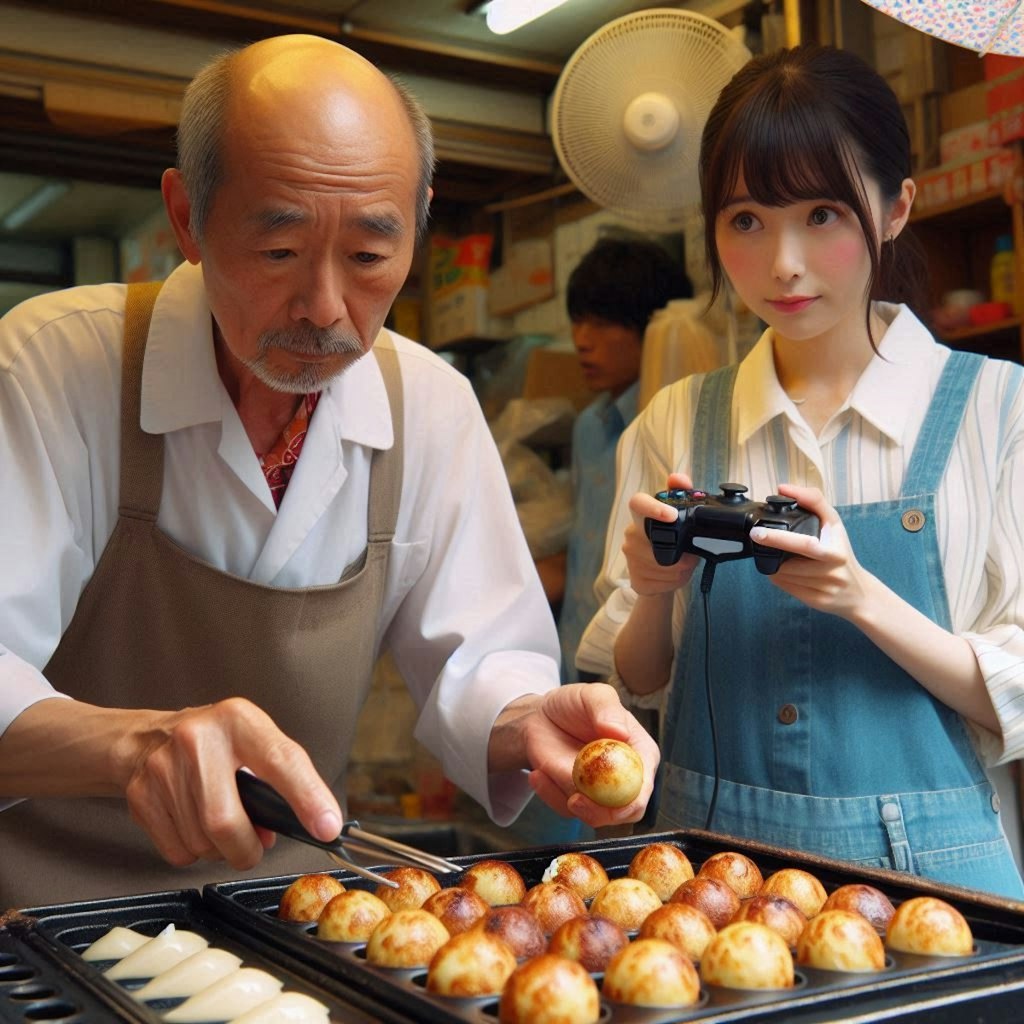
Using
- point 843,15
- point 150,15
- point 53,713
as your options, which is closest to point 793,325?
point 53,713

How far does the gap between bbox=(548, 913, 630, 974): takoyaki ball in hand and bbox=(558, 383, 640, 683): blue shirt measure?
8.57 ft

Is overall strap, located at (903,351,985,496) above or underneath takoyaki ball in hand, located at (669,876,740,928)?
above

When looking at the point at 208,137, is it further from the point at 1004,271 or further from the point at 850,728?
the point at 1004,271

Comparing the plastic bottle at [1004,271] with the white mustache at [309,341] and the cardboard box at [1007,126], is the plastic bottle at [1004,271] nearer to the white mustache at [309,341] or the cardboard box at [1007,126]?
the cardboard box at [1007,126]

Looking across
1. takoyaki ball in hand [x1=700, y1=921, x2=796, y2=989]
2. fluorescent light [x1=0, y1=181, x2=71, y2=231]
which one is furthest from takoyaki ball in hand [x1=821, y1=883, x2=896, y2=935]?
fluorescent light [x1=0, y1=181, x2=71, y2=231]

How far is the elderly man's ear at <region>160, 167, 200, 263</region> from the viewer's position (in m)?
1.55

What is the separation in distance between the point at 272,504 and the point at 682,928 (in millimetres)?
825

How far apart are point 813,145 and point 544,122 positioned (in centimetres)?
288

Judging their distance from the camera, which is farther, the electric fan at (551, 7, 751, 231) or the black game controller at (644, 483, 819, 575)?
the electric fan at (551, 7, 751, 231)

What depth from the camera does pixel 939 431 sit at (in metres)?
1.61

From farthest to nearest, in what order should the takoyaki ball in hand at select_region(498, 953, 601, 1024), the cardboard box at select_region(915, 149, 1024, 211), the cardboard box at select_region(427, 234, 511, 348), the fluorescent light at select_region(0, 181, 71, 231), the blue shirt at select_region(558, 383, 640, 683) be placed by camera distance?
the cardboard box at select_region(427, 234, 511, 348) < the fluorescent light at select_region(0, 181, 71, 231) < the blue shirt at select_region(558, 383, 640, 683) < the cardboard box at select_region(915, 149, 1024, 211) < the takoyaki ball in hand at select_region(498, 953, 601, 1024)

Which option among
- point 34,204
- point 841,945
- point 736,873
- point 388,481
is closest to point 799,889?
point 736,873

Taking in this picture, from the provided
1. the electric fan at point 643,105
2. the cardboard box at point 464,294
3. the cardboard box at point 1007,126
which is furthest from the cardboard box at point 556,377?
the cardboard box at point 1007,126

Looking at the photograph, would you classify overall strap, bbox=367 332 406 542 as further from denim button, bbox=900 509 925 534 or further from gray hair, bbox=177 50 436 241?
denim button, bbox=900 509 925 534
